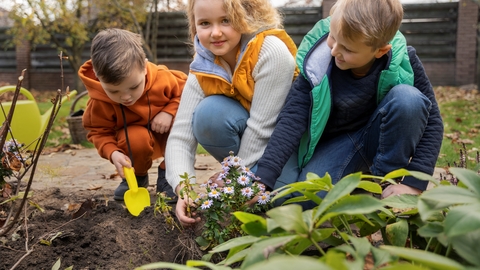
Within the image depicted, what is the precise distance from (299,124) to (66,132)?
4327 millimetres

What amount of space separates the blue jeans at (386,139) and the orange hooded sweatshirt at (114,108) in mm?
851

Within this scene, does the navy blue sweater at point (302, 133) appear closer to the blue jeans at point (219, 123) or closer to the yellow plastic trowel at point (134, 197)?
the blue jeans at point (219, 123)

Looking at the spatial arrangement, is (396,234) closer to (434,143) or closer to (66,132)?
(434,143)

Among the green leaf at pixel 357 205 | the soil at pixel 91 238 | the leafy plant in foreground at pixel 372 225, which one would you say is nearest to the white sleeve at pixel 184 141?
the soil at pixel 91 238

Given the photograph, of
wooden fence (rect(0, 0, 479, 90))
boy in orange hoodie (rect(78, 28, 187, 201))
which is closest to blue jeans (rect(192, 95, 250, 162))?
boy in orange hoodie (rect(78, 28, 187, 201))

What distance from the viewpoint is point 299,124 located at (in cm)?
201

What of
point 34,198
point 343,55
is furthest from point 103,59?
point 343,55

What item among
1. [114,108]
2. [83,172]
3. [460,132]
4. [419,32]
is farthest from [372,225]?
[419,32]

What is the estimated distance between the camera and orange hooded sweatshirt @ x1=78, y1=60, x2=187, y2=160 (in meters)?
2.46

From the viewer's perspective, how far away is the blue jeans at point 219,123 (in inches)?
84.7

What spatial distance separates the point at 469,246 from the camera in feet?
2.79

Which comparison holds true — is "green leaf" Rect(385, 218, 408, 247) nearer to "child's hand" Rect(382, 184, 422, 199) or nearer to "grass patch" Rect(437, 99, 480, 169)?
"child's hand" Rect(382, 184, 422, 199)

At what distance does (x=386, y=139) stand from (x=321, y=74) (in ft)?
1.22

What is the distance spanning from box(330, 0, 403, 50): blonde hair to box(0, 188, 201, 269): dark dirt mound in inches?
36.4
